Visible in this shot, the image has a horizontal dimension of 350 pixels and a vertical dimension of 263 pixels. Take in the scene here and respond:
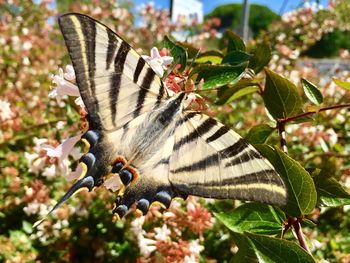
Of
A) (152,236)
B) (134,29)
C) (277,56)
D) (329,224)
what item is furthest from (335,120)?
(134,29)

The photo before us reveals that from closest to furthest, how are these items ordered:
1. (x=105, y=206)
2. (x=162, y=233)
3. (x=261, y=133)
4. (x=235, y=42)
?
(x=261, y=133) < (x=235, y=42) < (x=162, y=233) < (x=105, y=206)

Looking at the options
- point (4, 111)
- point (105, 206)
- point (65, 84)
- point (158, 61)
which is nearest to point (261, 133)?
point (158, 61)

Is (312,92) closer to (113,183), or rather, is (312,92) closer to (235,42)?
(235,42)

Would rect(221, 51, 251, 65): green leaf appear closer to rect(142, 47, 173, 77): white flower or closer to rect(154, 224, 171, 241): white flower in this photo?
rect(142, 47, 173, 77): white flower

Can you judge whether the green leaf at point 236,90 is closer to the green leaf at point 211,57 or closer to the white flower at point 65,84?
the green leaf at point 211,57

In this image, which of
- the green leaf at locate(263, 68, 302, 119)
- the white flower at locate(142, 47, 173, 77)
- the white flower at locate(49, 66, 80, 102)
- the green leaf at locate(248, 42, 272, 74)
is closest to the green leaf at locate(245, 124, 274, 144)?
the green leaf at locate(263, 68, 302, 119)

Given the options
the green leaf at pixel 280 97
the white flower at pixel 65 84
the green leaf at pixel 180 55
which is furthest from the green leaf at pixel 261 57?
the white flower at pixel 65 84
